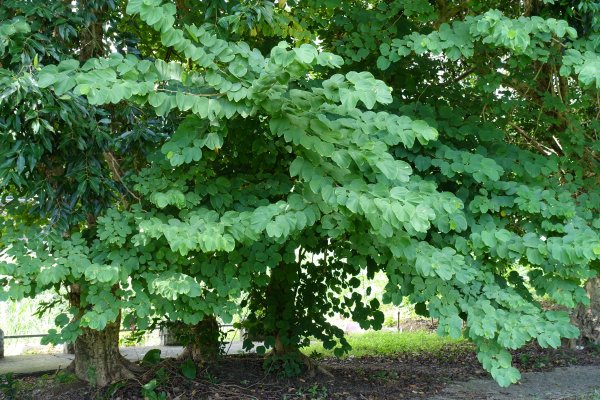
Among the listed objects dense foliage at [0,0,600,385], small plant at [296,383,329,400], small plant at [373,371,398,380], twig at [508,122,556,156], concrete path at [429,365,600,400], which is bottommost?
concrete path at [429,365,600,400]

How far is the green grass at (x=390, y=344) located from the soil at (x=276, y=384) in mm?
1180

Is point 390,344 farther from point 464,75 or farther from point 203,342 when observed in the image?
point 464,75

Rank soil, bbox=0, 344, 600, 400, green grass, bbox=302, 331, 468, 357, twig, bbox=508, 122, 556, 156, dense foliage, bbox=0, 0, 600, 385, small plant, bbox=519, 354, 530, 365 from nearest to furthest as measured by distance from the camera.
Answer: dense foliage, bbox=0, 0, 600, 385 < soil, bbox=0, 344, 600, 400 < twig, bbox=508, 122, 556, 156 < small plant, bbox=519, 354, 530, 365 < green grass, bbox=302, 331, 468, 357

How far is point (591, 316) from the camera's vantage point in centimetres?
982

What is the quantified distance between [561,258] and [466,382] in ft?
12.3

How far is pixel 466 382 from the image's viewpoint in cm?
785

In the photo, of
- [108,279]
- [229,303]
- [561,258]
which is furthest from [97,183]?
[561,258]

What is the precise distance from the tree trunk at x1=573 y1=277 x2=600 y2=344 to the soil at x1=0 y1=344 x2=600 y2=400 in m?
1.11

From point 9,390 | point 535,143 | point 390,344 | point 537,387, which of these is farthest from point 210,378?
point 390,344

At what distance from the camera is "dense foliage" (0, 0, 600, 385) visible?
3777 millimetres

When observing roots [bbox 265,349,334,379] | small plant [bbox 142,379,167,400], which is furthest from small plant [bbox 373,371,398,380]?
small plant [bbox 142,379,167,400]

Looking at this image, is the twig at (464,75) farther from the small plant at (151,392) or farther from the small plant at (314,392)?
the small plant at (151,392)

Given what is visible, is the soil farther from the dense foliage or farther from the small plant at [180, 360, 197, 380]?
the dense foliage

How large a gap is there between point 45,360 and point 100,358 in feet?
8.93
